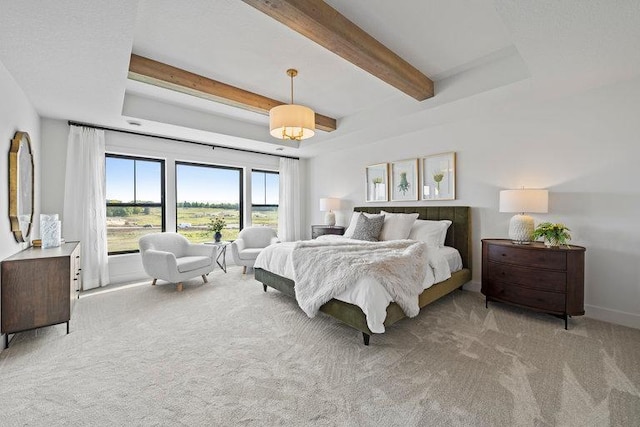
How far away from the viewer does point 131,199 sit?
4594 mm

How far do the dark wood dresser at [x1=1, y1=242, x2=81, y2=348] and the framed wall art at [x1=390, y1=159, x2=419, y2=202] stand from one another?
174 inches

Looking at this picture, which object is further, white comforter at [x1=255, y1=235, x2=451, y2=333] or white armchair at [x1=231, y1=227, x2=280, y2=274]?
white armchair at [x1=231, y1=227, x2=280, y2=274]

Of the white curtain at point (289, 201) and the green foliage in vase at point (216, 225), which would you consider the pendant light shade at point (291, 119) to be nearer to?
the green foliage in vase at point (216, 225)

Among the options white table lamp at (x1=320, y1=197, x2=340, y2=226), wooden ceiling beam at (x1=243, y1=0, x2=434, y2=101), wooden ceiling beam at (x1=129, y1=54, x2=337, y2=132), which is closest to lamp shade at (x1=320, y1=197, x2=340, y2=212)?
white table lamp at (x1=320, y1=197, x2=340, y2=226)

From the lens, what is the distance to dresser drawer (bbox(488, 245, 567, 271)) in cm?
271

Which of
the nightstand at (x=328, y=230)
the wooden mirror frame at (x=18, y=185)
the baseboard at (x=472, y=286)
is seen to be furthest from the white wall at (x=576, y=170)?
the wooden mirror frame at (x=18, y=185)

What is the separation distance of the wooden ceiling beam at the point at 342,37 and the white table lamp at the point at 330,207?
2.80m

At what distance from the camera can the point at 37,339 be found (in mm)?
2482

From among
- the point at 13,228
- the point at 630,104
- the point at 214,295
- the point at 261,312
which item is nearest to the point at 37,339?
the point at 13,228

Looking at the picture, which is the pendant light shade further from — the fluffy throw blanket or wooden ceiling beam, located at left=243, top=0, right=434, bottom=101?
the fluffy throw blanket

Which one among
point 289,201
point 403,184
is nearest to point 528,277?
point 403,184

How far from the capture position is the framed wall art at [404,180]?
4504 mm

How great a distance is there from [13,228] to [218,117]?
280 centimetres

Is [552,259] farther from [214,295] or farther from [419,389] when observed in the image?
[214,295]
